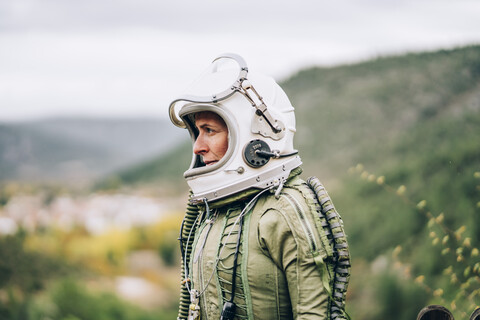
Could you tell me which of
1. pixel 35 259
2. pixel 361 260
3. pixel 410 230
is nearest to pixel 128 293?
pixel 35 259

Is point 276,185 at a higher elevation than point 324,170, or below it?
below

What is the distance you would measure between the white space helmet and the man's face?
0.18ft

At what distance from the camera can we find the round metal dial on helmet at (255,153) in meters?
2.11

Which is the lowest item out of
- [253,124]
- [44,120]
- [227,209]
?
[227,209]

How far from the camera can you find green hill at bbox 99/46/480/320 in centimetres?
436

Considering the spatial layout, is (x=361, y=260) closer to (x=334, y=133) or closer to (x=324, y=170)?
(x=324, y=170)

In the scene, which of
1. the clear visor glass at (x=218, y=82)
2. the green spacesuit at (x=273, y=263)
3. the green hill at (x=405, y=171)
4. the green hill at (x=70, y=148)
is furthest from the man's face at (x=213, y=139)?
the green hill at (x=70, y=148)

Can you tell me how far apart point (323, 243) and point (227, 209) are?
1.67 feet

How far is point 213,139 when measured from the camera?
2.27 metres

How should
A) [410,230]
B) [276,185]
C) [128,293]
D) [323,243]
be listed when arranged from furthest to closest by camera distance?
[128,293], [410,230], [276,185], [323,243]

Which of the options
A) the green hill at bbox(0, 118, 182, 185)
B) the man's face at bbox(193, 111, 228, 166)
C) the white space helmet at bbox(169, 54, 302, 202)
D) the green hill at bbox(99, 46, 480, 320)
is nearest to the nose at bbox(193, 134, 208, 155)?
the man's face at bbox(193, 111, 228, 166)

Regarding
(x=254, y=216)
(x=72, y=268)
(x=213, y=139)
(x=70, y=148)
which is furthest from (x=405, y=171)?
(x=70, y=148)

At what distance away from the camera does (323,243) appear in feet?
6.23

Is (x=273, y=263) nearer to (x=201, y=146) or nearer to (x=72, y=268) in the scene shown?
(x=201, y=146)
